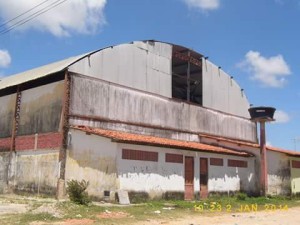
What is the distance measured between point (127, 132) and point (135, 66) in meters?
4.58

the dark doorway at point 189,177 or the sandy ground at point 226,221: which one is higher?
the dark doorway at point 189,177

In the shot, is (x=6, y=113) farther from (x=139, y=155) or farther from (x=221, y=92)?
(x=221, y=92)

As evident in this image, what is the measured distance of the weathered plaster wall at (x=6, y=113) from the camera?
2675 centimetres

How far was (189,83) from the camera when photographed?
106 feet

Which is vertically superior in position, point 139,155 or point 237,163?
point 237,163

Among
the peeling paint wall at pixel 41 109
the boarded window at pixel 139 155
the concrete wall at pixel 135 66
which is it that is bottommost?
the boarded window at pixel 139 155

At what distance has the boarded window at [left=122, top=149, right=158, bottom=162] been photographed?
21516 millimetres

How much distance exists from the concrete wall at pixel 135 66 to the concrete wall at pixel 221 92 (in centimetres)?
460

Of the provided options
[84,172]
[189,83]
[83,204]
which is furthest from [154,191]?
[189,83]

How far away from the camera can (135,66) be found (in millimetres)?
27266

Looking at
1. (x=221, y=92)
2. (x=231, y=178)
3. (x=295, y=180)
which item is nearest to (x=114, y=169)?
(x=231, y=178)

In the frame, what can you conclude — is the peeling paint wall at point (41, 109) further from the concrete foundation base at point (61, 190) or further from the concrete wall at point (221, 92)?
the concrete wall at point (221, 92)

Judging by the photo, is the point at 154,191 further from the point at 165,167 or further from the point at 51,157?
the point at 51,157

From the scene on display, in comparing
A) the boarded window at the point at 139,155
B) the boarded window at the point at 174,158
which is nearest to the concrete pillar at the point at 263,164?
the boarded window at the point at 174,158
